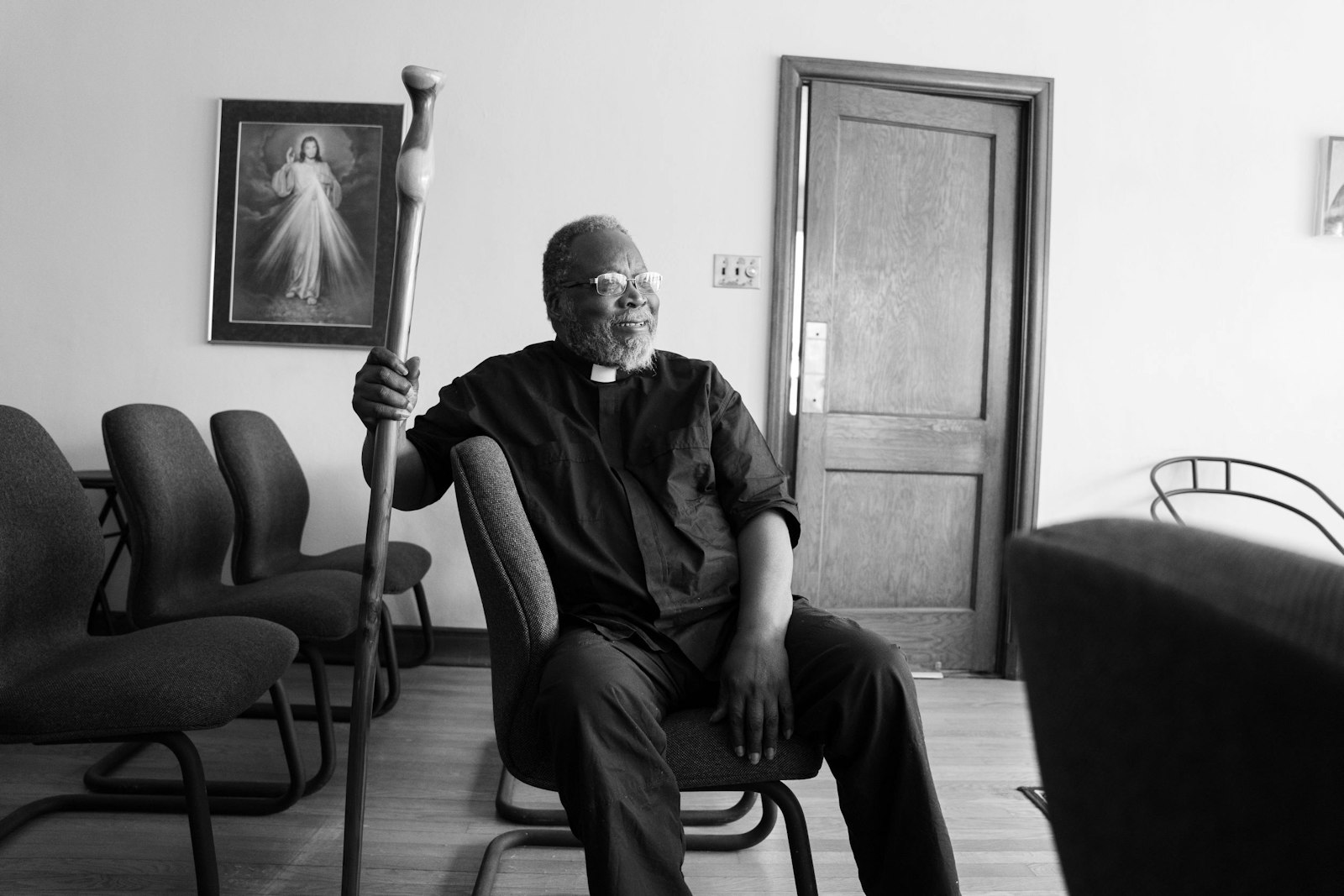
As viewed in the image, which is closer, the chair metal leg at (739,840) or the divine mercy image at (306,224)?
the chair metal leg at (739,840)

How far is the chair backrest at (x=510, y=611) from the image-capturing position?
129 cm

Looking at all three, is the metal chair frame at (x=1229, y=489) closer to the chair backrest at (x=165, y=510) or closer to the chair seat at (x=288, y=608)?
the chair seat at (x=288, y=608)

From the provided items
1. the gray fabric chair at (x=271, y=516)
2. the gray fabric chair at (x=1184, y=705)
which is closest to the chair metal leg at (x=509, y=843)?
the gray fabric chair at (x=271, y=516)

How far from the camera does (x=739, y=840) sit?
5.99 feet

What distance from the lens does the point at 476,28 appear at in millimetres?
3064

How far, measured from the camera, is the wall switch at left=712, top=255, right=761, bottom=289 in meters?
3.12

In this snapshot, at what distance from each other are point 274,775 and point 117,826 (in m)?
0.36

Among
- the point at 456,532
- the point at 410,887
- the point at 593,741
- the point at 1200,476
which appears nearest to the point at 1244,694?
the point at 593,741

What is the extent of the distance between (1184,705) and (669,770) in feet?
3.10

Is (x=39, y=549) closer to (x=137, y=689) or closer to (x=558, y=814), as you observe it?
(x=137, y=689)

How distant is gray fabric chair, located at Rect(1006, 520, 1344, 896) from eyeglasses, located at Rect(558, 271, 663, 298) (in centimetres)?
138

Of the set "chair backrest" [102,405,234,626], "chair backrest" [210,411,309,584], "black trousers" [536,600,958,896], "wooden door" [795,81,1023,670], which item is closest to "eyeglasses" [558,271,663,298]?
"black trousers" [536,600,958,896]

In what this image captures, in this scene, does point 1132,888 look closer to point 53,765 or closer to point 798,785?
point 798,785

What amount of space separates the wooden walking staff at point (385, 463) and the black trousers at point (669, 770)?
0.30 meters
